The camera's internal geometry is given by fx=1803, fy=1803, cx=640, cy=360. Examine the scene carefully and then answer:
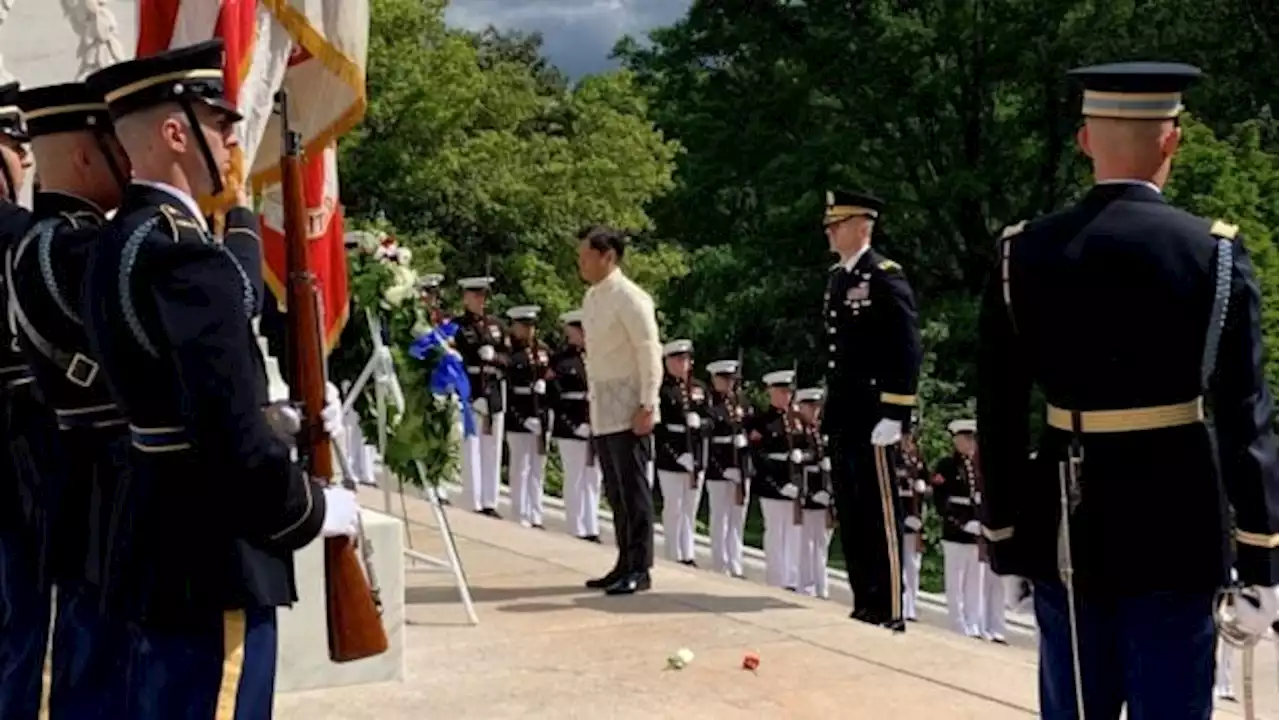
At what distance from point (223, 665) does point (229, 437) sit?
49cm

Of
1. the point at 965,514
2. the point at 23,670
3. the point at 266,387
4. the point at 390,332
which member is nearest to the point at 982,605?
the point at 965,514

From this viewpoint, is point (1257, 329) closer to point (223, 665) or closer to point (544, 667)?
point (223, 665)

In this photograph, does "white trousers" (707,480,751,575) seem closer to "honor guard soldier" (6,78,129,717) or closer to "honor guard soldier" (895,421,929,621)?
"honor guard soldier" (895,421,929,621)

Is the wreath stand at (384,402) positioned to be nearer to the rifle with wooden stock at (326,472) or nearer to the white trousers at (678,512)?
the rifle with wooden stock at (326,472)

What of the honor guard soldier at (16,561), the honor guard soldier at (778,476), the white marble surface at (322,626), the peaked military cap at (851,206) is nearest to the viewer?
the honor guard soldier at (16,561)

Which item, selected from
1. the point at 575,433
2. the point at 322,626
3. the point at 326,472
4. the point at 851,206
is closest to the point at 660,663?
the point at 322,626

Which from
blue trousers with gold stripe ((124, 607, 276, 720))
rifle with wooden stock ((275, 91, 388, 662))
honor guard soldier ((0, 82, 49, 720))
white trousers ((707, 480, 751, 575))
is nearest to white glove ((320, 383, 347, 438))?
rifle with wooden stock ((275, 91, 388, 662))

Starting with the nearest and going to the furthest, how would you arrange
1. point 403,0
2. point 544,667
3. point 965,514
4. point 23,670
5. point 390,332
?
point 23,670, point 544,667, point 390,332, point 965,514, point 403,0

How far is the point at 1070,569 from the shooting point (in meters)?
3.44

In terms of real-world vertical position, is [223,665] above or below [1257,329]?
below

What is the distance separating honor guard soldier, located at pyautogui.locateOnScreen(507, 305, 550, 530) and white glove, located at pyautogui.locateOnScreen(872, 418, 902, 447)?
19.0 feet

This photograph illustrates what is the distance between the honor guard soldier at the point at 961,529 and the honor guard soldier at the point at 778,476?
1108mm

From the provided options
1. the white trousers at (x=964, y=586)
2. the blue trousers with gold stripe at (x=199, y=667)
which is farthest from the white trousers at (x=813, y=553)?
the blue trousers with gold stripe at (x=199, y=667)

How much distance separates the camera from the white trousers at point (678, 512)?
42.6 feet
